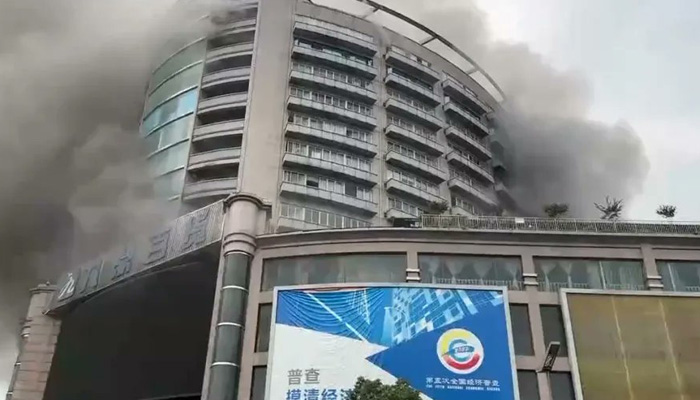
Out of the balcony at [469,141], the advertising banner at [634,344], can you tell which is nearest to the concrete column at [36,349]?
the advertising banner at [634,344]

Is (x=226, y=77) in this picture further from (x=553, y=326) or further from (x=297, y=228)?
(x=553, y=326)

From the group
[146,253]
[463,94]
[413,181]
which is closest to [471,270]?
[146,253]

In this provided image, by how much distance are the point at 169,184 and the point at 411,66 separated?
19.6 m

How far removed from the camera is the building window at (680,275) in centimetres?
2538

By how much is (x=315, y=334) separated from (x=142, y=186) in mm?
21839

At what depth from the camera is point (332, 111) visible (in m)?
43.1

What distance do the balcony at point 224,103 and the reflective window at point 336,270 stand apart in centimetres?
1790

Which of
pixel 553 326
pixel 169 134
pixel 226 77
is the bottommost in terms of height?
pixel 553 326

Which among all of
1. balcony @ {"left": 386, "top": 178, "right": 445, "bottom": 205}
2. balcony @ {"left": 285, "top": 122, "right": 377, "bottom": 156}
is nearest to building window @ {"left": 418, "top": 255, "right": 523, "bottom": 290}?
balcony @ {"left": 386, "top": 178, "right": 445, "bottom": 205}

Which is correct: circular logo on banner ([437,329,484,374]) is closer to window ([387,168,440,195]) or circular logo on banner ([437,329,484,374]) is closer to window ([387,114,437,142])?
window ([387,168,440,195])

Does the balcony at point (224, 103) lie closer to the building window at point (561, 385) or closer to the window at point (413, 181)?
the window at point (413, 181)

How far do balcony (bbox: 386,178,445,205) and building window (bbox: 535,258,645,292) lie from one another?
1738 cm

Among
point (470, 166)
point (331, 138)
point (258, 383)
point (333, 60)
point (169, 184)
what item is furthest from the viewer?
point (470, 166)

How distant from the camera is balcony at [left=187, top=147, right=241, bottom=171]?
39.7m
